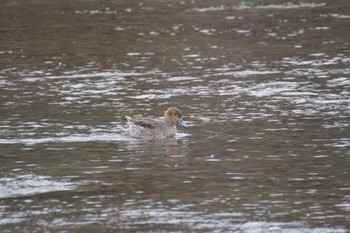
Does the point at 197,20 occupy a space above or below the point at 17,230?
above

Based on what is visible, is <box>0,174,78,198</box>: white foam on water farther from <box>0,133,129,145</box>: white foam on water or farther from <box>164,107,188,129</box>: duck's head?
<box>164,107,188,129</box>: duck's head

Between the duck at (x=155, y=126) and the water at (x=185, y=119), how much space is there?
24 centimetres

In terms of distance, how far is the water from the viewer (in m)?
13.2

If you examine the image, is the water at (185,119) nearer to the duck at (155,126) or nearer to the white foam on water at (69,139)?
the white foam on water at (69,139)

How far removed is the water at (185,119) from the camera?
13219 mm

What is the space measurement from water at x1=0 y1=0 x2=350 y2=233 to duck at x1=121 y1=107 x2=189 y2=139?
9.4 inches

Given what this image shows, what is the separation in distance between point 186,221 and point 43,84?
12328 mm

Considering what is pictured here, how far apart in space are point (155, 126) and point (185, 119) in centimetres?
146

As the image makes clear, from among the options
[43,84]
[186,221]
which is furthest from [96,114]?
[186,221]

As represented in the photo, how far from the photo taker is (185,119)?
20.3 metres

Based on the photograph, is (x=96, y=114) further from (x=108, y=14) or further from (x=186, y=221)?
(x=108, y=14)

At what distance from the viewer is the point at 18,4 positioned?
41.3 m

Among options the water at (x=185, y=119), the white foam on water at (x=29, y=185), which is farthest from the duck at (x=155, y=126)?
the white foam on water at (x=29, y=185)

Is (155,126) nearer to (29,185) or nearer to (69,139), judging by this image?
(69,139)
